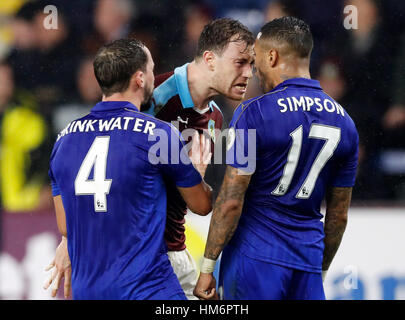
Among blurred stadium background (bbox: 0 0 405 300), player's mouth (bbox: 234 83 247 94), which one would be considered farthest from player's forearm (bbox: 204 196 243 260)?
blurred stadium background (bbox: 0 0 405 300)

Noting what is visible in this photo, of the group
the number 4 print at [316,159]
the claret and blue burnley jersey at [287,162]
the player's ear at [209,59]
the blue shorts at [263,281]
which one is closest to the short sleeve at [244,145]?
the claret and blue burnley jersey at [287,162]

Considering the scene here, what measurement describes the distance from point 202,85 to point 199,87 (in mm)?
21

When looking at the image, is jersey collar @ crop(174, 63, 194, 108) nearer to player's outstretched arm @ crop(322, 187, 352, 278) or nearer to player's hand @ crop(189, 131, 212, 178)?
player's hand @ crop(189, 131, 212, 178)

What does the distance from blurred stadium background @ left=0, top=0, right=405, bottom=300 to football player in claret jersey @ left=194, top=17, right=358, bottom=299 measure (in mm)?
1901

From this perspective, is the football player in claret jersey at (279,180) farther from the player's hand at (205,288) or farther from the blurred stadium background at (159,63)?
the blurred stadium background at (159,63)

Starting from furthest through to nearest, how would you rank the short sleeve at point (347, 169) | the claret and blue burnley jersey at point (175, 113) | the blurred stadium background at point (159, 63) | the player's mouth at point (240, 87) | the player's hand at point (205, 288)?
1. the blurred stadium background at point (159, 63)
2. the player's mouth at point (240, 87)
3. the claret and blue burnley jersey at point (175, 113)
4. the short sleeve at point (347, 169)
5. the player's hand at point (205, 288)

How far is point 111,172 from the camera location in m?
2.27

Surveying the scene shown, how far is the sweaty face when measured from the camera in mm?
2988

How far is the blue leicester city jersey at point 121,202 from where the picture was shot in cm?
227

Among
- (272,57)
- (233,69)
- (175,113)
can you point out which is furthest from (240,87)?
(272,57)

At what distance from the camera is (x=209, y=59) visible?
9.96ft

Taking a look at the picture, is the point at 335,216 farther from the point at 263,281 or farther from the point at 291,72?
the point at 291,72

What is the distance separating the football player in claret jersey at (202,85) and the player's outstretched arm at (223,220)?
1.45 feet

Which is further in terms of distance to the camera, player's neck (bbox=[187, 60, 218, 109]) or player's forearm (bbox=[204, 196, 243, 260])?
player's neck (bbox=[187, 60, 218, 109])
